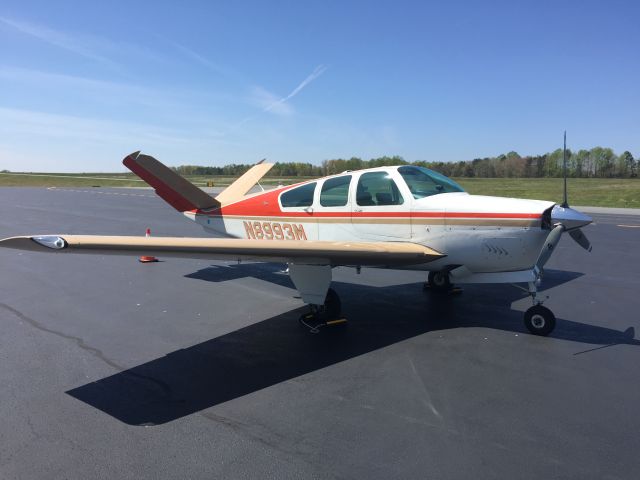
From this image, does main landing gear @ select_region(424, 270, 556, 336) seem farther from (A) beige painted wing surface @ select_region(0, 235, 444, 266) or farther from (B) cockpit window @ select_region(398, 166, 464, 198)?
(B) cockpit window @ select_region(398, 166, 464, 198)

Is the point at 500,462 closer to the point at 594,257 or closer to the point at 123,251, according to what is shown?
the point at 123,251

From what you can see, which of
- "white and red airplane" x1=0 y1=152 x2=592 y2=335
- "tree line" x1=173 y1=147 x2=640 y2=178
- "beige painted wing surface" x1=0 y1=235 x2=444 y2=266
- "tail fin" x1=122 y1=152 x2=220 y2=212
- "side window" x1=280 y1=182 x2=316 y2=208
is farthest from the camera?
"tree line" x1=173 y1=147 x2=640 y2=178

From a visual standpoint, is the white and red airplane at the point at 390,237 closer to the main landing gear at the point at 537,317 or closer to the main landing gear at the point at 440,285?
the main landing gear at the point at 537,317

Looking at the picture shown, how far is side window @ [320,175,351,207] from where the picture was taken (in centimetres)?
688

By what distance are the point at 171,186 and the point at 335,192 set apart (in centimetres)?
408

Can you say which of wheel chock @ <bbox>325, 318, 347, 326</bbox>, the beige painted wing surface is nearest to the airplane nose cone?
the beige painted wing surface

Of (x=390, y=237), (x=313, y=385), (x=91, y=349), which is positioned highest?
(x=390, y=237)

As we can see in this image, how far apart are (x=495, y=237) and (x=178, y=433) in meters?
4.42

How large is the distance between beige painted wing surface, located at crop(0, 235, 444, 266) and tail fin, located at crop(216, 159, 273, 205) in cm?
446

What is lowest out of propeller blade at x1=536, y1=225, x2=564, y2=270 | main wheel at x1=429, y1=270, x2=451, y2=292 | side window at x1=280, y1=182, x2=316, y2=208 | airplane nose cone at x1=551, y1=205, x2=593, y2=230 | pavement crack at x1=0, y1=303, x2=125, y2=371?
pavement crack at x1=0, y1=303, x2=125, y2=371

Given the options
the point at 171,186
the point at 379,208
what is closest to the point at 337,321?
the point at 379,208

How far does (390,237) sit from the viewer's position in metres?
6.39

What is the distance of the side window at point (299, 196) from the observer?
7.33m

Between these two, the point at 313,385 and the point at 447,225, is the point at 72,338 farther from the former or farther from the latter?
the point at 447,225
